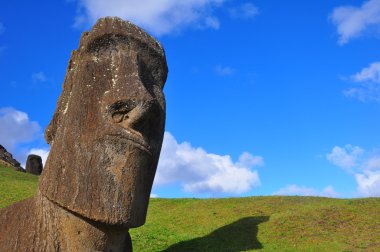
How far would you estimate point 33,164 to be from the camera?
36969 millimetres

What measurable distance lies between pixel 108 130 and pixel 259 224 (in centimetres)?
1422

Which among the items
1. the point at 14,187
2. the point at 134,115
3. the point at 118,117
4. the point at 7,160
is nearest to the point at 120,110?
the point at 118,117

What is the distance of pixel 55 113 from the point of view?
6.72 metres

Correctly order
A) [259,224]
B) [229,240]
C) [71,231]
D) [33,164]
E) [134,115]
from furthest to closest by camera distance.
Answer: [33,164], [259,224], [229,240], [134,115], [71,231]

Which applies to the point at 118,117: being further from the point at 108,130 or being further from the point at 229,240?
the point at 229,240

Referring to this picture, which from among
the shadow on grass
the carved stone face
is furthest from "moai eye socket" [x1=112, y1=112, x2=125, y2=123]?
the shadow on grass

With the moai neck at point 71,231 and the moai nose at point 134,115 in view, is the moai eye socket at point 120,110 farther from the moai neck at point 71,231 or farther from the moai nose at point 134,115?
the moai neck at point 71,231

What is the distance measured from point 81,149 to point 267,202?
18.0 meters

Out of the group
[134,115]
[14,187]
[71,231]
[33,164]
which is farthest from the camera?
[33,164]

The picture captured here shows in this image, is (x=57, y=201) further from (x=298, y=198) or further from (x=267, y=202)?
(x=298, y=198)

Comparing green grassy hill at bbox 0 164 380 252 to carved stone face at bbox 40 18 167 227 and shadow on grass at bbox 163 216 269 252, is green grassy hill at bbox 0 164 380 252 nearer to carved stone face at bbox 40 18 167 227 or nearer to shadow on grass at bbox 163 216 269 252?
shadow on grass at bbox 163 216 269 252

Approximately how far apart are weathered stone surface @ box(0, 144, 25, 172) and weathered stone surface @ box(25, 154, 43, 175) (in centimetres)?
54

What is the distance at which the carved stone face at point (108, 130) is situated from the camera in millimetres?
5758

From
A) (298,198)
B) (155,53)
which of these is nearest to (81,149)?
(155,53)
